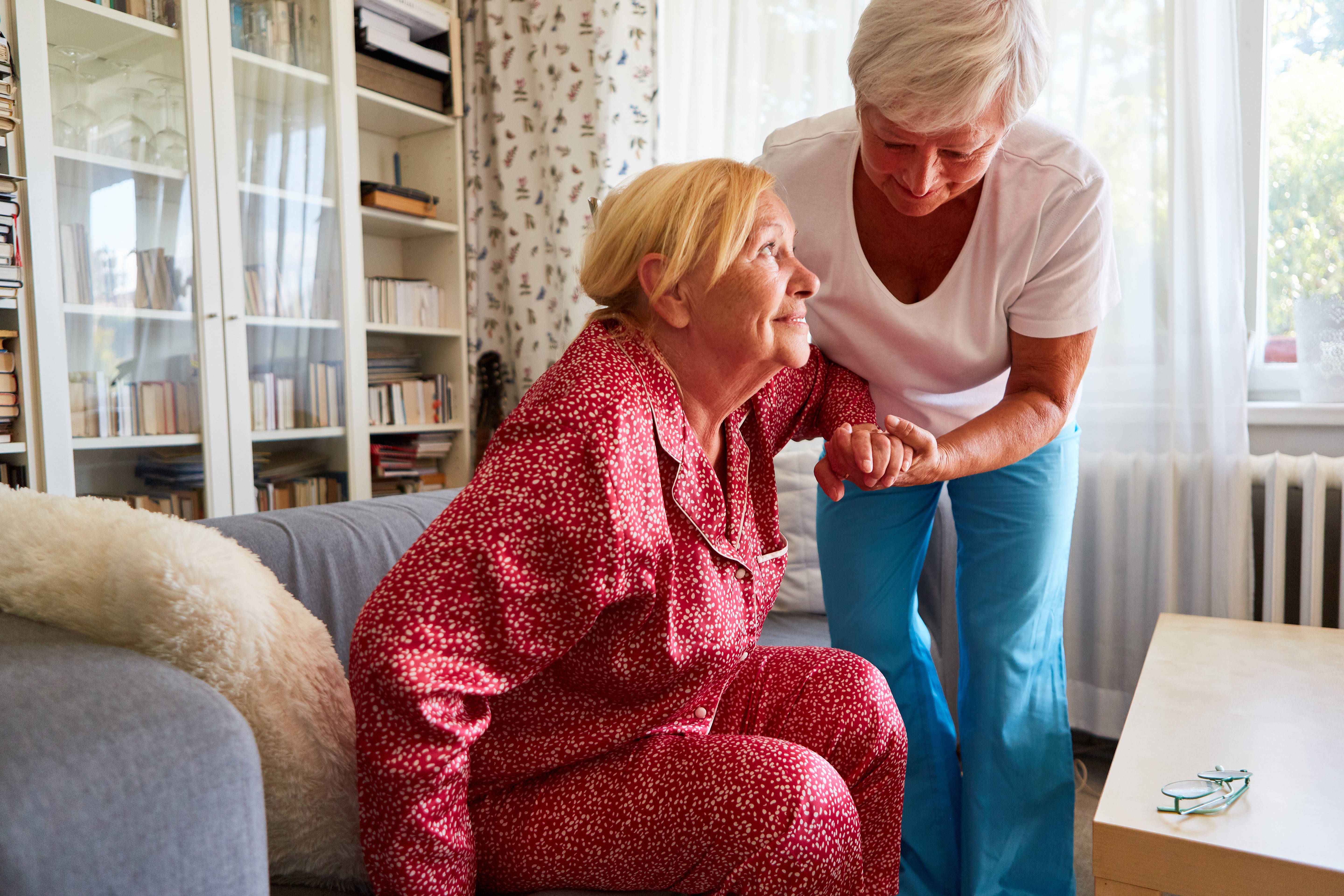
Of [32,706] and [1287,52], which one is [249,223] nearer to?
[32,706]

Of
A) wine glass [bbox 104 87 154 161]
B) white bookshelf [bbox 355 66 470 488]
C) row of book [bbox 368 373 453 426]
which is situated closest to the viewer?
wine glass [bbox 104 87 154 161]

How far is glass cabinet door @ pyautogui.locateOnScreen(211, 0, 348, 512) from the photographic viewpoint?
8.13 feet

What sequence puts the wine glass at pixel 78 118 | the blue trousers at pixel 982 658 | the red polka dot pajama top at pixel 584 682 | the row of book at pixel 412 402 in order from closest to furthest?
the red polka dot pajama top at pixel 584 682 < the blue trousers at pixel 982 658 < the wine glass at pixel 78 118 < the row of book at pixel 412 402

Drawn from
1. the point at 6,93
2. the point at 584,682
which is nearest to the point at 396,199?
the point at 6,93

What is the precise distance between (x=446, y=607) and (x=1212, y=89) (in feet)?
6.68

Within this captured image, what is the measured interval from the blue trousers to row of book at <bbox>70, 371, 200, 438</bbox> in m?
1.84

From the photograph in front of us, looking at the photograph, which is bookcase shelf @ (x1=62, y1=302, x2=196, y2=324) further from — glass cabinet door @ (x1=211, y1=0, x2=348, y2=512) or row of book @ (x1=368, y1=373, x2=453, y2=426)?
row of book @ (x1=368, y1=373, x2=453, y2=426)

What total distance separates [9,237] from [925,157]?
2.02 metres

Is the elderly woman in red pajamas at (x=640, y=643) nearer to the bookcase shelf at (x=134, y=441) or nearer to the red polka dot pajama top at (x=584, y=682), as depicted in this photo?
the red polka dot pajama top at (x=584, y=682)

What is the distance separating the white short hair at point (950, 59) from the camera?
1.00m

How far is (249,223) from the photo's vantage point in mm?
2521

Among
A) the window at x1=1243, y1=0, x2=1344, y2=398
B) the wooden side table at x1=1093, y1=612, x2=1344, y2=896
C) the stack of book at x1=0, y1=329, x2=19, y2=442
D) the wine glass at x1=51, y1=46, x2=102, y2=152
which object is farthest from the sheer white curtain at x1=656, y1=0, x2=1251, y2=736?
the wine glass at x1=51, y1=46, x2=102, y2=152

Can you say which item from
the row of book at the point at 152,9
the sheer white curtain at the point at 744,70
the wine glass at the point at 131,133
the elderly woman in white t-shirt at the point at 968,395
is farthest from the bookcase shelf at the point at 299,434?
the elderly woman in white t-shirt at the point at 968,395

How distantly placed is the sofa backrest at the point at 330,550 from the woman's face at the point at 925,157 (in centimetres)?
89
